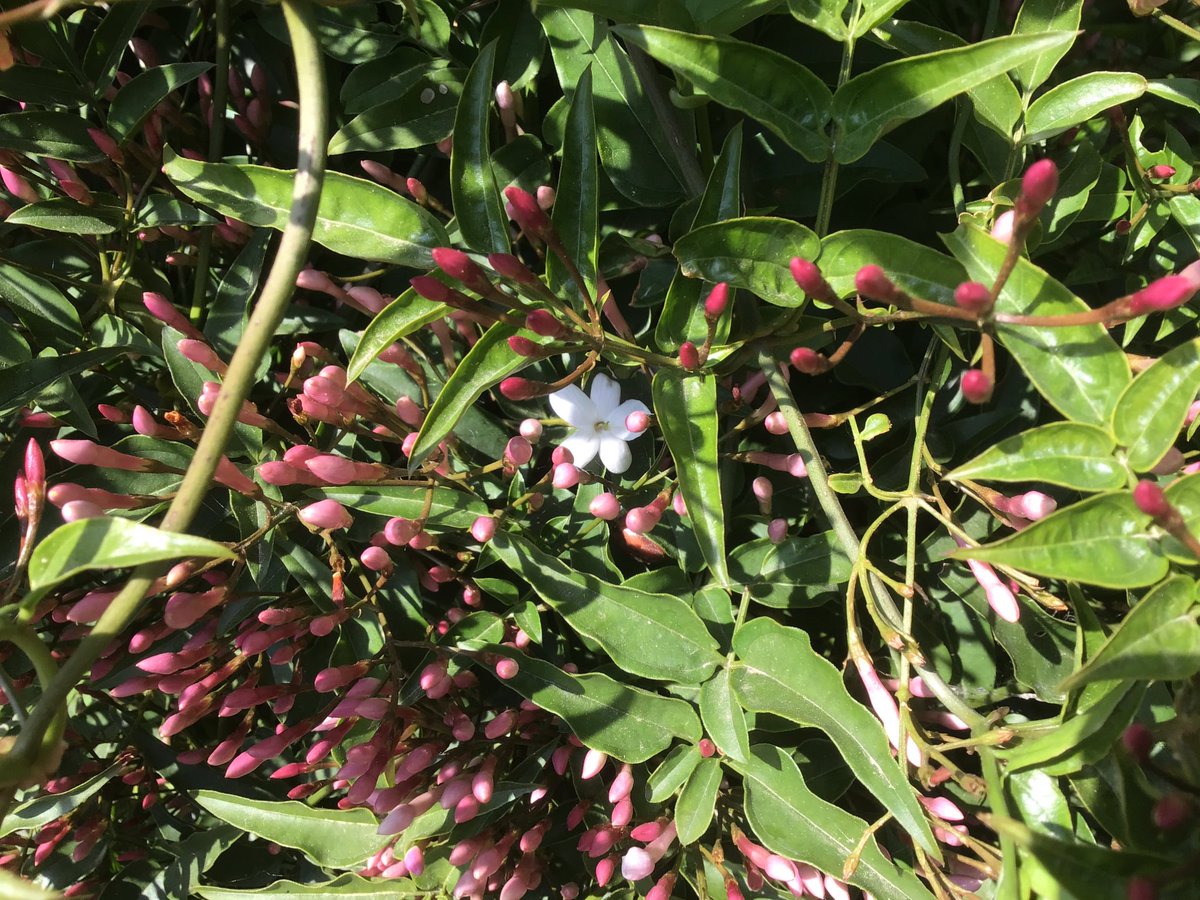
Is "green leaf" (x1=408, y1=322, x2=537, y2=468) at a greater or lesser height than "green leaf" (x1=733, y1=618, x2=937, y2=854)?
greater

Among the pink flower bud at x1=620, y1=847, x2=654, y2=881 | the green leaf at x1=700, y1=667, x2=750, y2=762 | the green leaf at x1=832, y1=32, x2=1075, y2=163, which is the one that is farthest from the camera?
the pink flower bud at x1=620, y1=847, x2=654, y2=881

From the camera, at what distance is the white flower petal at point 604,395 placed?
0.82 metres

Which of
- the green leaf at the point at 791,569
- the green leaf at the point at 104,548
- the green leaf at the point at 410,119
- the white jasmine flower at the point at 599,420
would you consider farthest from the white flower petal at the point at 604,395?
the green leaf at the point at 104,548

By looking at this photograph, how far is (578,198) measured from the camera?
71cm

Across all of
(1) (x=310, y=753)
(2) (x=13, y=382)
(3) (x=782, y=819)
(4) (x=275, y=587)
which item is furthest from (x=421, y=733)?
(2) (x=13, y=382)

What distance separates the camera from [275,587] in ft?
2.97

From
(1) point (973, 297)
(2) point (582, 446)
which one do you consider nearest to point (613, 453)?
(2) point (582, 446)

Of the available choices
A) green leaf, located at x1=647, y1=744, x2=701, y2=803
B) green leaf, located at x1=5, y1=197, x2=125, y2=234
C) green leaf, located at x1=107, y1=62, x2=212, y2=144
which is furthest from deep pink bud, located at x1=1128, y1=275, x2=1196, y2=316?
green leaf, located at x1=5, y1=197, x2=125, y2=234

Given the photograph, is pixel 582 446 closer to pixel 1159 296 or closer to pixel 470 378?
pixel 470 378

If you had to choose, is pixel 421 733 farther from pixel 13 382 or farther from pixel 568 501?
pixel 13 382

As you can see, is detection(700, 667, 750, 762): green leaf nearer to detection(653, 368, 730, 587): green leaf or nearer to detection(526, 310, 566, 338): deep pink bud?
detection(653, 368, 730, 587): green leaf

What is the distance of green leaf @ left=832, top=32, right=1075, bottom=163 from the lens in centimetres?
56

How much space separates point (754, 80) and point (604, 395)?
0.32m

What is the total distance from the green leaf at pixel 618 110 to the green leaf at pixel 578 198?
9cm
